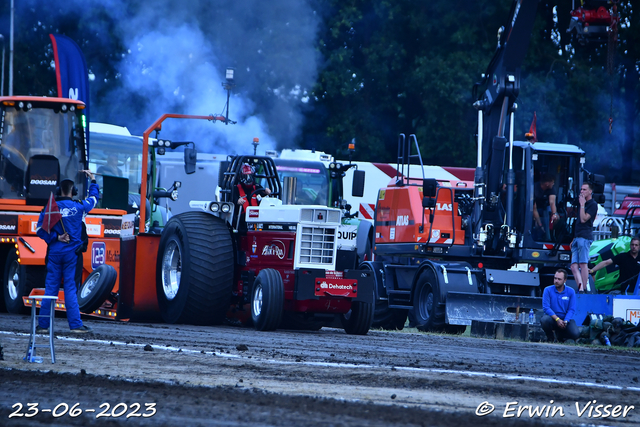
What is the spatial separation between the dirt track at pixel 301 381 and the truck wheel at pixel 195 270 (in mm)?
1464

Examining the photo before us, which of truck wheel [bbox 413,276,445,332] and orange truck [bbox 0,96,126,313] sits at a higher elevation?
orange truck [bbox 0,96,126,313]

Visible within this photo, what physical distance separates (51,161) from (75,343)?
6.89 m

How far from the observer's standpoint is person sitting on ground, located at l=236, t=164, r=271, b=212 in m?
14.0

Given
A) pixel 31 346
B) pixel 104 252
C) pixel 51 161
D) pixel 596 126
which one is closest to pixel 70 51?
pixel 51 161

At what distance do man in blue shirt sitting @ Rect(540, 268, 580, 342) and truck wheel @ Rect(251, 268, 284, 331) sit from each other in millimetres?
3864

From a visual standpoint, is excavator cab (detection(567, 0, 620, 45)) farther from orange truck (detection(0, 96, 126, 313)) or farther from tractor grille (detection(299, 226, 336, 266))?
orange truck (detection(0, 96, 126, 313))

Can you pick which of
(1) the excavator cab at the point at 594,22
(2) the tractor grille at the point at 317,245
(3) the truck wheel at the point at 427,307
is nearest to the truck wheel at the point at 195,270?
(2) the tractor grille at the point at 317,245

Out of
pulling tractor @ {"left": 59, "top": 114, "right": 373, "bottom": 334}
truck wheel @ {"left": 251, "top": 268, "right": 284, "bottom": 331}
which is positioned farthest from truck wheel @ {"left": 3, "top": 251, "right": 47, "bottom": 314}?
truck wheel @ {"left": 251, "top": 268, "right": 284, "bottom": 331}

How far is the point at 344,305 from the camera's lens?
13.4m

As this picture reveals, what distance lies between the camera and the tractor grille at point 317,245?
524 inches

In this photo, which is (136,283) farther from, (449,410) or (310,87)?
(310,87)

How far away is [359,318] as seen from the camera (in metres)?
13.7

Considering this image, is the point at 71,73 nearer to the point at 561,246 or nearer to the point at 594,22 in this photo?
the point at 594,22

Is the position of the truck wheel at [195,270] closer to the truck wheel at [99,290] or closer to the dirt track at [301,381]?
the truck wheel at [99,290]
